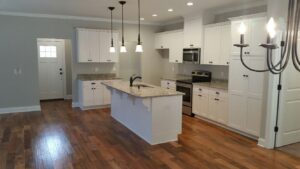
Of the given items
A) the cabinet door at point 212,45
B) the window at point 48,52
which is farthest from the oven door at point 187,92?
the window at point 48,52

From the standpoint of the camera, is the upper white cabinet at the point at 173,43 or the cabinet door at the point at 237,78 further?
the upper white cabinet at the point at 173,43

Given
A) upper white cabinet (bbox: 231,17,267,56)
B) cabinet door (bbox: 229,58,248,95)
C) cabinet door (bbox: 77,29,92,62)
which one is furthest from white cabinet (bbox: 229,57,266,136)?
cabinet door (bbox: 77,29,92,62)

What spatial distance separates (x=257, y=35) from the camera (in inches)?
166

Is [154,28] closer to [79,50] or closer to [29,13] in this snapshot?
[79,50]

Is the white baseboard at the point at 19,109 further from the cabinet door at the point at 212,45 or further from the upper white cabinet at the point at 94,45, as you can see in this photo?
the cabinet door at the point at 212,45

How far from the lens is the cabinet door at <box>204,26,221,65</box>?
17.6 ft

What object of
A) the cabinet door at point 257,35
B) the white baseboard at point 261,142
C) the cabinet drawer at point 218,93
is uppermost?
the cabinet door at point 257,35

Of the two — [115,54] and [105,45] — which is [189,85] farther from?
[105,45]

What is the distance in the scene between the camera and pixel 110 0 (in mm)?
4594

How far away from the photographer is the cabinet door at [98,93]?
6815mm

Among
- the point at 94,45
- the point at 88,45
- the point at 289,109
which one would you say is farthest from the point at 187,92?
the point at 88,45

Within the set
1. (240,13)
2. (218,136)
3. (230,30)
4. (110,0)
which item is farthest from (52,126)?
(240,13)

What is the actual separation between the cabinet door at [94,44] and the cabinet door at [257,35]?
4.28 metres

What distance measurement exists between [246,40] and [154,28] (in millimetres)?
4051
